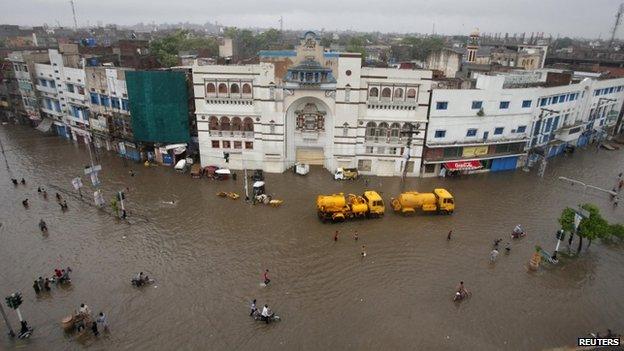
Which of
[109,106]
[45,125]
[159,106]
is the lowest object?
[45,125]

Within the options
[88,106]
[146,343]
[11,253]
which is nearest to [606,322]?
[146,343]

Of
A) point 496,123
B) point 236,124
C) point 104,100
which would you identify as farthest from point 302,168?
point 104,100

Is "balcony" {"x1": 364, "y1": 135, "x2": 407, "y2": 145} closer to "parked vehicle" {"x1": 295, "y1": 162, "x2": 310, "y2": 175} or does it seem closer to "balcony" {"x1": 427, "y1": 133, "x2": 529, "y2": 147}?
"balcony" {"x1": 427, "y1": 133, "x2": 529, "y2": 147}

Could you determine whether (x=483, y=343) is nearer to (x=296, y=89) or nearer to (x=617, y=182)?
(x=296, y=89)

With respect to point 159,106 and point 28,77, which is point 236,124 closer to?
point 159,106

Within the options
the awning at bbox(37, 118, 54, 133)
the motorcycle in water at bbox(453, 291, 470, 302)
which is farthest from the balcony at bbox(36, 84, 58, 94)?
the motorcycle in water at bbox(453, 291, 470, 302)

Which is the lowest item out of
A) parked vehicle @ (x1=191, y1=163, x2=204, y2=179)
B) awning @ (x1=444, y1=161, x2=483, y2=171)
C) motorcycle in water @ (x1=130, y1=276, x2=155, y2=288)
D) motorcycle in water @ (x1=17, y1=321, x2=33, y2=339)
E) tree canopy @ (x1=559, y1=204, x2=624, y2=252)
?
motorcycle in water @ (x1=17, y1=321, x2=33, y2=339)

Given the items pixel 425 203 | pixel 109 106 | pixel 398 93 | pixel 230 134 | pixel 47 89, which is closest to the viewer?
pixel 425 203
